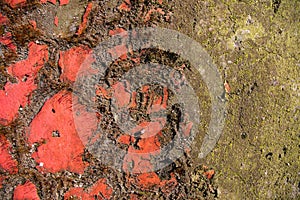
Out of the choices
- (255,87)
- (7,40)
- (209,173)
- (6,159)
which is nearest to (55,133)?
(6,159)

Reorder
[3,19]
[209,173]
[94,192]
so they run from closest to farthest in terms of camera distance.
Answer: [3,19], [94,192], [209,173]

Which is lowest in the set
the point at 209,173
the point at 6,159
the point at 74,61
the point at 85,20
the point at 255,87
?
the point at 209,173

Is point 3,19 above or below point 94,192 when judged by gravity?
above

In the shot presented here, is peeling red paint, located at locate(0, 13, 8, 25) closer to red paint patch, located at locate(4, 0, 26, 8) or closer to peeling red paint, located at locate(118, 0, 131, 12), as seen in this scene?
red paint patch, located at locate(4, 0, 26, 8)

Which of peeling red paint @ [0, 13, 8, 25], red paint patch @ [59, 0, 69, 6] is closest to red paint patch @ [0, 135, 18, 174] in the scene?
peeling red paint @ [0, 13, 8, 25]

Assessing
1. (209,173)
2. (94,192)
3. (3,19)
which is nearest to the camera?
(3,19)

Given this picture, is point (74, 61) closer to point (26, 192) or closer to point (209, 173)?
point (26, 192)

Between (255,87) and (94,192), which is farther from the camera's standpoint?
(255,87)
